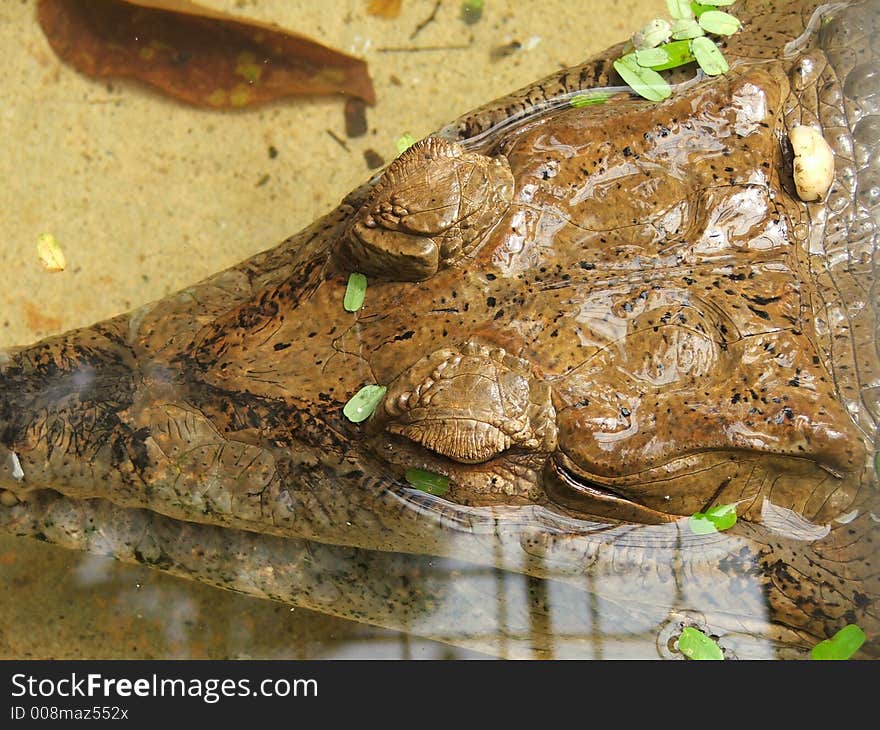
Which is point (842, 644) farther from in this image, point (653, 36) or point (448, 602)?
point (653, 36)

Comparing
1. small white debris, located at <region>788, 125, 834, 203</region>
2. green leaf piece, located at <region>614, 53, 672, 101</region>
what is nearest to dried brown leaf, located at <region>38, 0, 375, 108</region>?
green leaf piece, located at <region>614, 53, 672, 101</region>

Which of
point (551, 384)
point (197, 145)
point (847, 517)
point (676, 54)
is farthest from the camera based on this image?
point (197, 145)

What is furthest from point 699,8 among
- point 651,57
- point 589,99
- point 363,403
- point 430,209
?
point 363,403

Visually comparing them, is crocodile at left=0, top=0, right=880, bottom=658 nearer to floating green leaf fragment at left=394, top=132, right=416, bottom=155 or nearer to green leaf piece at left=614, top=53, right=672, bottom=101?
green leaf piece at left=614, top=53, right=672, bottom=101

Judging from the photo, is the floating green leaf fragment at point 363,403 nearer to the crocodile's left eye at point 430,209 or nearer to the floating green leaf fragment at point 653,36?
the crocodile's left eye at point 430,209

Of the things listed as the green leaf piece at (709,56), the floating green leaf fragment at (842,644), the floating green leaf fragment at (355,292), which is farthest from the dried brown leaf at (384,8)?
the floating green leaf fragment at (842,644)

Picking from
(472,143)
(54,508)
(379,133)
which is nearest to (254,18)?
→ (379,133)

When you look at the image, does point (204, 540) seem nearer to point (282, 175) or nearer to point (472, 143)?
point (472, 143)
